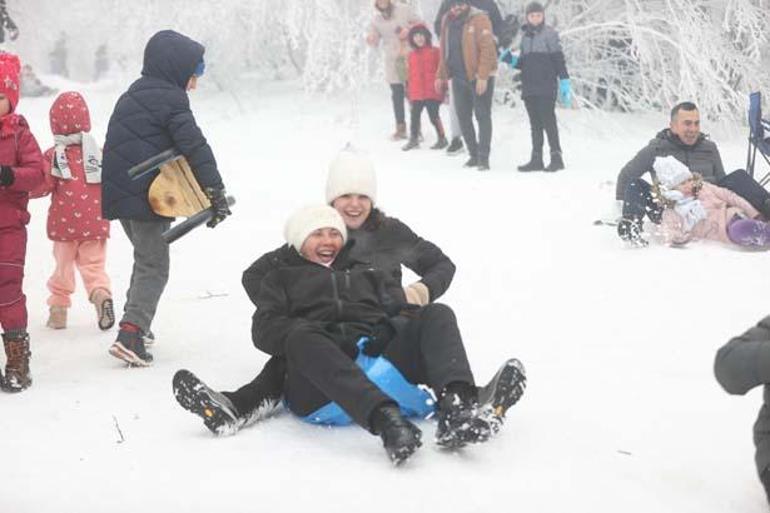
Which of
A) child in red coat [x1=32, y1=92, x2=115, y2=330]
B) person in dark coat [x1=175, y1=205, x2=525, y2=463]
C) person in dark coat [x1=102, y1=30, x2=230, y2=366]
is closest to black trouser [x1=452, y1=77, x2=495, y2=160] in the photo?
child in red coat [x1=32, y1=92, x2=115, y2=330]

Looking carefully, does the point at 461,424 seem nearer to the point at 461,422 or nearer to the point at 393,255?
the point at 461,422

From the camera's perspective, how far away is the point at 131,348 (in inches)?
193

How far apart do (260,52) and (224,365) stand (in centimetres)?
1294

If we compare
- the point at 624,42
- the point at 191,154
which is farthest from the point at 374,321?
the point at 624,42

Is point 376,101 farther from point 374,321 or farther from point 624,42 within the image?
point 374,321

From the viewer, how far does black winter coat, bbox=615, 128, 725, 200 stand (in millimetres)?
7414

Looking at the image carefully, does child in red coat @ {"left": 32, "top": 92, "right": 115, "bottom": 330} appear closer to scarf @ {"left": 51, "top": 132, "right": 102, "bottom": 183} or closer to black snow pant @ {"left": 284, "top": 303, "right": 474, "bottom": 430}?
scarf @ {"left": 51, "top": 132, "right": 102, "bottom": 183}

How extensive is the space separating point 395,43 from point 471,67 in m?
2.02

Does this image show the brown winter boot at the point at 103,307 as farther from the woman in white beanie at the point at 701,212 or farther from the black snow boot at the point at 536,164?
the black snow boot at the point at 536,164

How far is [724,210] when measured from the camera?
708cm

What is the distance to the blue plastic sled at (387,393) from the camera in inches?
148

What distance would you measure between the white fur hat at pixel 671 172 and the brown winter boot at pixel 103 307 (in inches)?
155

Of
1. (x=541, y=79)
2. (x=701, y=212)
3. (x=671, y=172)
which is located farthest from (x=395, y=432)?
(x=541, y=79)

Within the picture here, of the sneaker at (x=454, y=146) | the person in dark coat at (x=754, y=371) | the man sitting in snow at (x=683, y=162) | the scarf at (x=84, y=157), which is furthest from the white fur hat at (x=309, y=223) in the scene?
the sneaker at (x=454, y=146)
